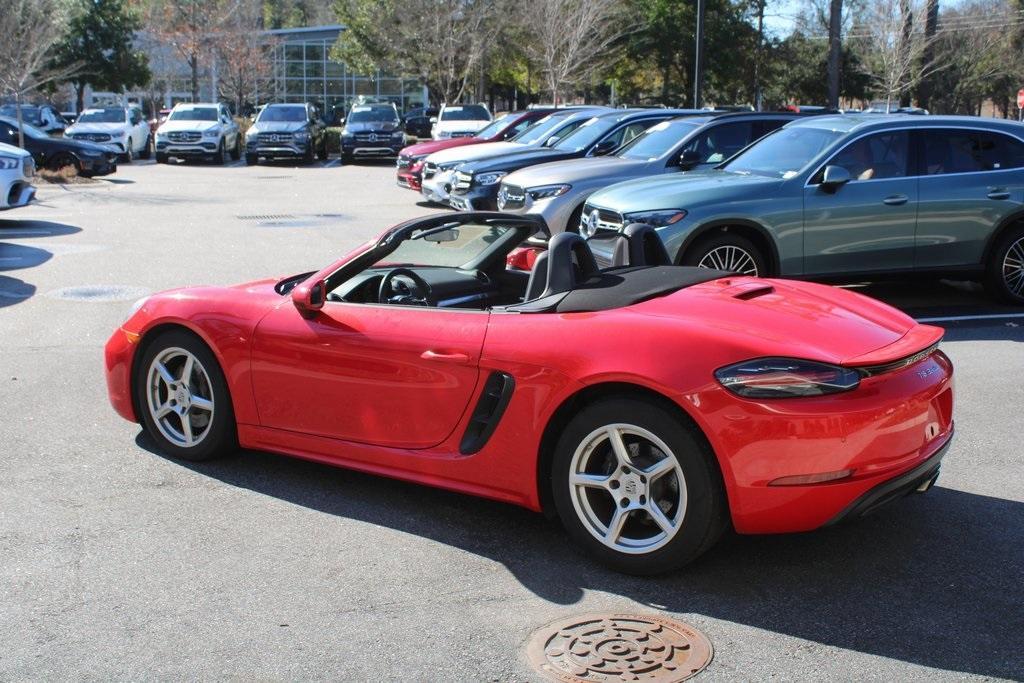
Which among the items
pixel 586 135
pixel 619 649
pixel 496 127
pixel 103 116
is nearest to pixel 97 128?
pixel 103 116

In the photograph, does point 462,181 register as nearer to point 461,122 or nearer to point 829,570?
point 829,570

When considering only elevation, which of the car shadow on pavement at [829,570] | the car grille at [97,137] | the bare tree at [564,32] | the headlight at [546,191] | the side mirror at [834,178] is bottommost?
the car shadow on pavement at [829,570]

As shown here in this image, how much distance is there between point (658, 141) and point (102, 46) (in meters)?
42.2

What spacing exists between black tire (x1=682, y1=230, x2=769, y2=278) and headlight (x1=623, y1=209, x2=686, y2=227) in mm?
301

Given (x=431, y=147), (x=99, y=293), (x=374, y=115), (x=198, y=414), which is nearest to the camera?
(x=198, y=414)

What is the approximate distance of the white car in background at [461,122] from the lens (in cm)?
3059

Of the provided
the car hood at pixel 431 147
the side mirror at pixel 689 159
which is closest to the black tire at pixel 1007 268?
the side mirror at pixel 689 159

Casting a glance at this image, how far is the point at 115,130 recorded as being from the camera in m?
33.7

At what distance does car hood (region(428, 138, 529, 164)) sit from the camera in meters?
18.3

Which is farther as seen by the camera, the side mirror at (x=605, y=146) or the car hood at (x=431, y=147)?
the car hood at (x=431, y=147)

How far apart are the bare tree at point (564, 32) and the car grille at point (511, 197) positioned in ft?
79.2

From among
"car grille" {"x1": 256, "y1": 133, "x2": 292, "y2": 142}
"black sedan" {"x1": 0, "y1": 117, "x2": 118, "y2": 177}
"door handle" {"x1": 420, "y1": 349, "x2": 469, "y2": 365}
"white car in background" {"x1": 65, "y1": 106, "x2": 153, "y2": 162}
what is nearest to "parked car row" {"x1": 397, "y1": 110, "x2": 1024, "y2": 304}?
"door handle" {"x1": 420, "y1": 349, "x2": 469, "y2": 365}

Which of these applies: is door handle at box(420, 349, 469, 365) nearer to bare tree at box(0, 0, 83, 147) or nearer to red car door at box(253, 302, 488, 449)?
red car door at box(253, 302, 488, 449)

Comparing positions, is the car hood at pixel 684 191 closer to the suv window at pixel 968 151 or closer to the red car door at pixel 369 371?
the suv window at pixel 968 151
